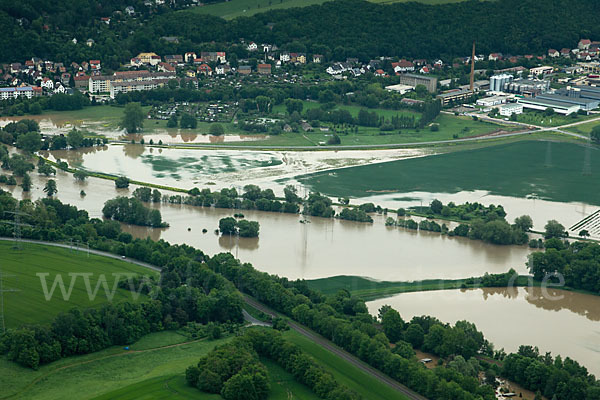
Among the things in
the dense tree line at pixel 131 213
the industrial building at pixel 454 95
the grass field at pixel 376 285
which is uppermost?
the industrial building at pixel 454 95

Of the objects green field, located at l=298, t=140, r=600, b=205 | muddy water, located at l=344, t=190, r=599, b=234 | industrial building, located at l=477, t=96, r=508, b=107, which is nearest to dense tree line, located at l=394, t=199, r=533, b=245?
muddy water, located at l=344, t=190, r=599, b=234

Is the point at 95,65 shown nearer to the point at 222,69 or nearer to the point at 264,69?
the point at 222,69

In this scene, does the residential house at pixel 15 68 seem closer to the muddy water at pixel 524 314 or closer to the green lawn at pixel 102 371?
the muddy water at pixel 524 314

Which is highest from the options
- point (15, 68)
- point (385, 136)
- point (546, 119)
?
point (15, 68)

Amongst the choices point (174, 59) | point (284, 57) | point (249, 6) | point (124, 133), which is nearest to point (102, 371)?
point (124, 133)

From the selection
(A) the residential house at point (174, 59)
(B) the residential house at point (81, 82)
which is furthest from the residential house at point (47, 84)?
(A) the residential house at point (174, 59)

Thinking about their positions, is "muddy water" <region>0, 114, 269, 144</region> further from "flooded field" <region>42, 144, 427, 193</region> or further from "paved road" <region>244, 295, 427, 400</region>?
"paved road" <region>244, 295, 427, 400</region>
